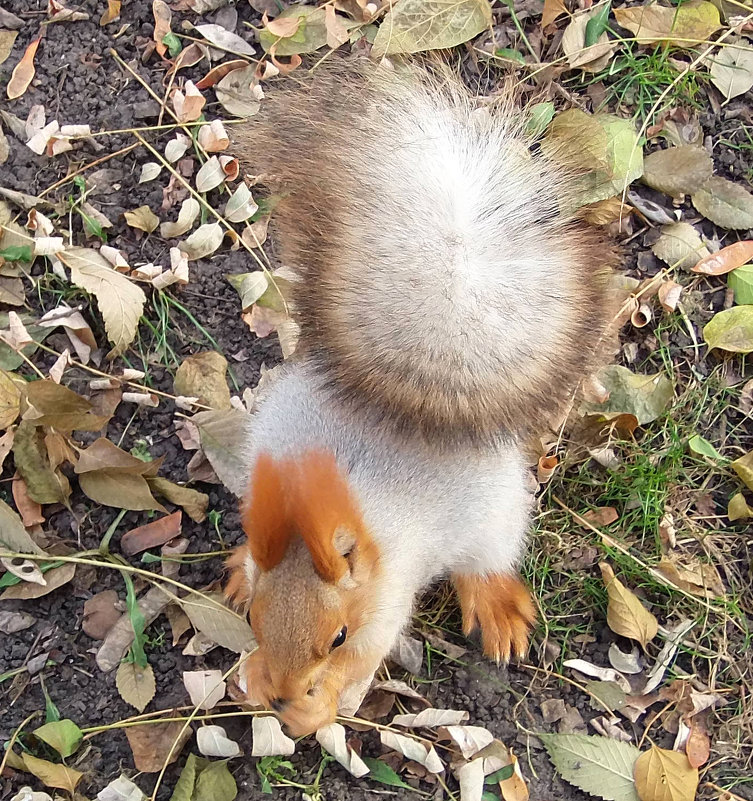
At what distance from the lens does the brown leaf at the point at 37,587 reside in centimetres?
173

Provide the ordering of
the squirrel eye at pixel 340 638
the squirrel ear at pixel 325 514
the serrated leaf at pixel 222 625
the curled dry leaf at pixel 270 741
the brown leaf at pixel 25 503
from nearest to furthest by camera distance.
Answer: the squirrel ear at pixel 325 514 → the squirrel eye at pixel 340 638 → the curled dry leaf at pixel 270 741 → the serrated leaf at pixel 222 625 → the brown leaf at pixel 25 503

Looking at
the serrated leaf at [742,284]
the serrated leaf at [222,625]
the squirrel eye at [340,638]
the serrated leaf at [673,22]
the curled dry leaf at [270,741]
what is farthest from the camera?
the serrated leaf at [673,22]

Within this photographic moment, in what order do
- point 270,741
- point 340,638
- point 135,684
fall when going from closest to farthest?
point 340,638, point 270,741, point 135,684

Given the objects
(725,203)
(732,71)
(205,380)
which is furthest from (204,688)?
(732,71)

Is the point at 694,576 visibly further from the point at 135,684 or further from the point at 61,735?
the point at 61,735

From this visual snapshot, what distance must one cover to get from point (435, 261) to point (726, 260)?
109cm

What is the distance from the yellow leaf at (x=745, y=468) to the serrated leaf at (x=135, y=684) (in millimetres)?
1321

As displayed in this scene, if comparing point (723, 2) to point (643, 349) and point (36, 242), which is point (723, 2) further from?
point (36, 242)

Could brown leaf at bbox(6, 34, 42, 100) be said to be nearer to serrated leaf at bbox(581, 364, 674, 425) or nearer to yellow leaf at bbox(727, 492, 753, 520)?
serrated leaf at bbox(581, 364, 674, 425)

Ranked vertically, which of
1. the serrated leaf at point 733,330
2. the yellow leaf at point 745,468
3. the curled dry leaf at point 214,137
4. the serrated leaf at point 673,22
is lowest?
the yellow leaf at point 745,468

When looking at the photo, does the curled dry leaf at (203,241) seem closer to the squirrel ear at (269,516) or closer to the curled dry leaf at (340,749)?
the squirrel ear at (269,516)

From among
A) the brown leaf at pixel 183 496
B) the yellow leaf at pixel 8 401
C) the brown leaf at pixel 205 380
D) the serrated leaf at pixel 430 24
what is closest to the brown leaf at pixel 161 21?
the serrated leaf at pixel 430 24

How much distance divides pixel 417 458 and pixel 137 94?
4.29 ft

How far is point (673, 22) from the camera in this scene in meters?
2.02
